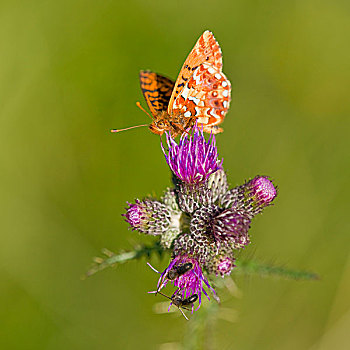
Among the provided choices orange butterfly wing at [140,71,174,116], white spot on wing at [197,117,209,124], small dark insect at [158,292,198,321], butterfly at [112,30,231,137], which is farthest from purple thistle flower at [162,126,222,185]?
small dark insect at [158,292,198,321]

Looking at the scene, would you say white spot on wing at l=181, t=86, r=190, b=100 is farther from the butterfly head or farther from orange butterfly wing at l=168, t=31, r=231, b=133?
the butterfly head

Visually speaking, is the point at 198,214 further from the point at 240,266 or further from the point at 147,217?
the point at 240,266

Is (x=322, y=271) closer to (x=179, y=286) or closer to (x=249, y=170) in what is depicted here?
(x=249, y=170)

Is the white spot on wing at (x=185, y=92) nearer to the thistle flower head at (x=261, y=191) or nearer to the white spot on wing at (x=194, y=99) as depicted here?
the white spot on wing at (x=194, y=99)

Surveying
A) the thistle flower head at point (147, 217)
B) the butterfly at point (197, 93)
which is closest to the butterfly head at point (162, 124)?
the butterfly at point (197, 93)

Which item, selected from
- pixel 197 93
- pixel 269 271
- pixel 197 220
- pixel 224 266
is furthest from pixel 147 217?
pixel 197 93

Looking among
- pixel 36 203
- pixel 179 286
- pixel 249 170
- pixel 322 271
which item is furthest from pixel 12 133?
pixel 322 271
